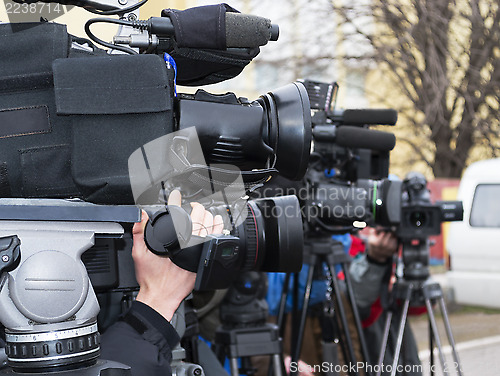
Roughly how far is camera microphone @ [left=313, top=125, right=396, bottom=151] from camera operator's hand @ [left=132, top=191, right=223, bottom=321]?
45.1 inches

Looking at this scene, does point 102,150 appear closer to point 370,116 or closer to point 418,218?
point 370,116

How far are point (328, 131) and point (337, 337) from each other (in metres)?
0.91

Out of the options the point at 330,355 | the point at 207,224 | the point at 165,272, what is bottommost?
the point at 330,355

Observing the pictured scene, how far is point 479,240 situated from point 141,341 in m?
4.95

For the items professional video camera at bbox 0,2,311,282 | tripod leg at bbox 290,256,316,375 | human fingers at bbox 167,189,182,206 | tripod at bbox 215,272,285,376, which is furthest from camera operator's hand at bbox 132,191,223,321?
tripod leg at bbox 290,256,316,375

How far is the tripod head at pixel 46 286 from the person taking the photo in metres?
1.06

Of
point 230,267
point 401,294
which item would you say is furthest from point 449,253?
point 230,267

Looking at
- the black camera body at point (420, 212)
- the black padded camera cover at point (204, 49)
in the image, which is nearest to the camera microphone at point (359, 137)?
the black camera body at point (420, 212)

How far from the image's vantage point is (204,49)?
125cm

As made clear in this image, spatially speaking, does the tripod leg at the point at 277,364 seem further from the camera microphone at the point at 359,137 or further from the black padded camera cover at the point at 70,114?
the black padded camera cover at the point at 70,114

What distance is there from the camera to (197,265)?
1285 millimetres

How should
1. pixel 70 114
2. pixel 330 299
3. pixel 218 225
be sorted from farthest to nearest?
pixel 330 299, pixel 218 225, pixel 70 114

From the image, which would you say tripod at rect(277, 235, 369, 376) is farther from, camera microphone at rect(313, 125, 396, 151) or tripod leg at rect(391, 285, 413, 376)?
camera microphone at rect(313, 125, 396, 151)

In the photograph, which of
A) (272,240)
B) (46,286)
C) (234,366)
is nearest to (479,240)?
(234,366)
